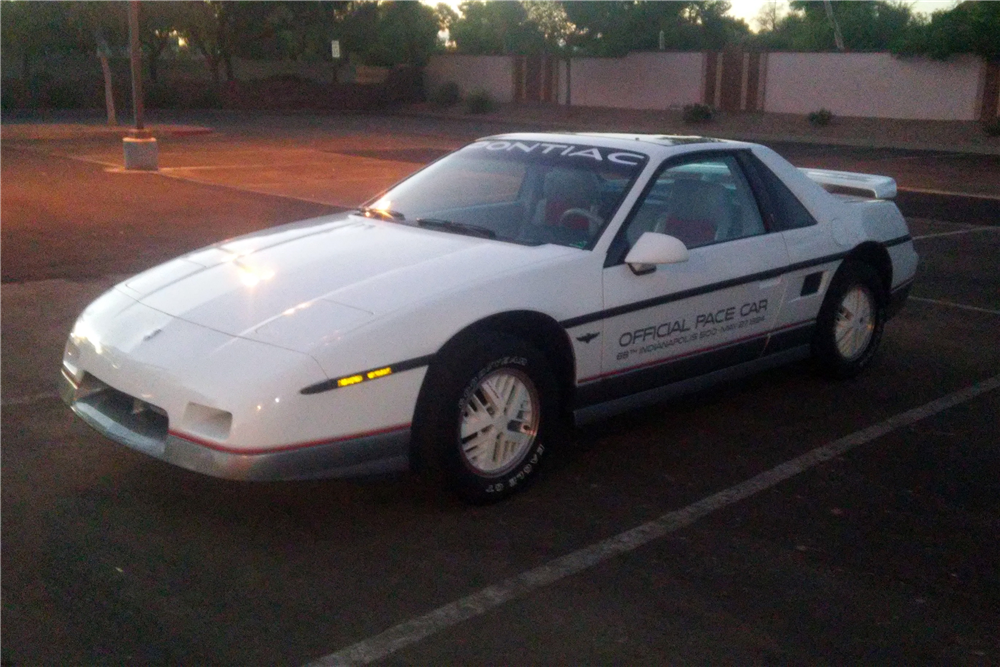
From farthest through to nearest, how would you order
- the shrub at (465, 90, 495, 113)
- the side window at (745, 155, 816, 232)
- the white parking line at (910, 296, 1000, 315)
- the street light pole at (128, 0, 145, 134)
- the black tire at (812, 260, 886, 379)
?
the shrub at (465, 90, 495, 113), the street light pole at (128, 0, 145, 134), the white parking line at (910, 296, 1000, 315), the black tire at (812, 260, 886, 379), the side window at (745, 155, 816, 232)

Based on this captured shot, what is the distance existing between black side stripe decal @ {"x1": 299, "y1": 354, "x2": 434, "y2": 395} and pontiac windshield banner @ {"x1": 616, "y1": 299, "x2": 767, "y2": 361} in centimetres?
112

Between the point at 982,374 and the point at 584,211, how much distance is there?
317 centimetres

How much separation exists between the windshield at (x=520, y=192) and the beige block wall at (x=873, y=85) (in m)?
32.5

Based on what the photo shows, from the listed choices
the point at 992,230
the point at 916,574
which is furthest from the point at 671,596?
the point at 992,230

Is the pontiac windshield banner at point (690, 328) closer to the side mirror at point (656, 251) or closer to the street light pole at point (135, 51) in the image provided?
the side mirror at point (656, 251)

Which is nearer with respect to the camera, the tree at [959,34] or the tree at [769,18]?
the tree at [959,34]

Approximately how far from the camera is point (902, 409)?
6.09 meters

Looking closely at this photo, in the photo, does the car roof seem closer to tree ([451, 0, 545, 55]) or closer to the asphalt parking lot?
the asphalt parking lot

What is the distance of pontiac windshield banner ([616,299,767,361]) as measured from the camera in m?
5.01

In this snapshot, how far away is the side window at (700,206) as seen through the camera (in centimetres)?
535

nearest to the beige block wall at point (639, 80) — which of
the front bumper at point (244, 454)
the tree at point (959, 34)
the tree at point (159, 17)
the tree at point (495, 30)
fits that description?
the tree at point (495, 30)

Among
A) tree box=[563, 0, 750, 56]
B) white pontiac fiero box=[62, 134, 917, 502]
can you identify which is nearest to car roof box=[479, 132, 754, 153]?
white pontiac fiero box=[62, 134, 917, 502]

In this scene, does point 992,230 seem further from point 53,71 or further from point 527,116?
point 53,71

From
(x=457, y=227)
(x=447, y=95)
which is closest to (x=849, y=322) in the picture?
(x=457, y=227)
